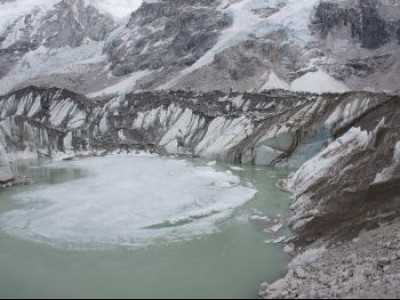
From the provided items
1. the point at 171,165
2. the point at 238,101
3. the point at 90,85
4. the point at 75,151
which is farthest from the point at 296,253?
the point at 90,85

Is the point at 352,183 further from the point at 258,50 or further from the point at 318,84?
the point at 258,50

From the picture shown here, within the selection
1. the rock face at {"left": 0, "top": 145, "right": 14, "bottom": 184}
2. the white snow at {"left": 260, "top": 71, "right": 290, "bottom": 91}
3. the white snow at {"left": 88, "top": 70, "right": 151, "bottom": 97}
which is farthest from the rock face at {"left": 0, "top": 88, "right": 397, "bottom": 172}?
the white snow at {"left": 88, "top": 70, "right": 151, "bottom": 97}

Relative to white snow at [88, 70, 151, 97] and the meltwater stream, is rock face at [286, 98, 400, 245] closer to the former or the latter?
the meltwater stream

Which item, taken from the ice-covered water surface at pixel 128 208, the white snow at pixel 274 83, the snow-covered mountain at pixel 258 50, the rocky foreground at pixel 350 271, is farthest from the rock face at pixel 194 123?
the snow-covered mountain at pixel 258 50

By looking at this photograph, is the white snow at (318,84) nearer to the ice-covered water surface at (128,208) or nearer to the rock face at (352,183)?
the ice-covered water surface at (128,208)

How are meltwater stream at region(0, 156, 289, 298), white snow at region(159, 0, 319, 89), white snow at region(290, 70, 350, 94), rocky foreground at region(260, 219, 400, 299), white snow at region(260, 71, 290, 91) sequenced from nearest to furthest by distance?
rocky foreground at region(260, 219, 400, 299), meltwater stream at region(0, 156, 289, 298), white snow at region(290, 70, 350, 94), white snow at region(260, 71, 290, 91), white snow at region(159, 0, 319, 89)

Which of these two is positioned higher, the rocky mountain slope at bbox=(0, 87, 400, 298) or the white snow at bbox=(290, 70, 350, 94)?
the white snow at bbox=(290, 70, 350, 94)
